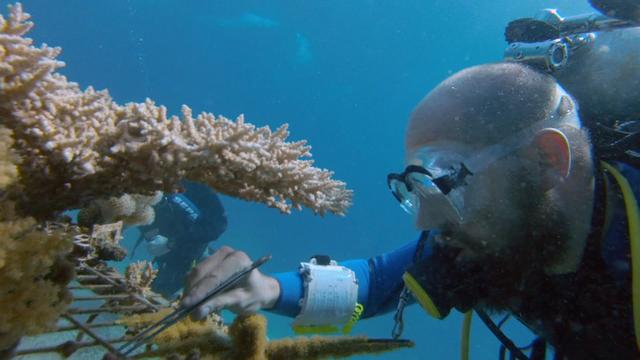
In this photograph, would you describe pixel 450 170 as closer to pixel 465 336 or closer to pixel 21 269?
pixel 465 336

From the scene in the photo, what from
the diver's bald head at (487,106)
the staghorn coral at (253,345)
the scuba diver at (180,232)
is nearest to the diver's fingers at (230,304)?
the staghorn coral at (253,345)

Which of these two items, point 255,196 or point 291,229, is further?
point 291,229

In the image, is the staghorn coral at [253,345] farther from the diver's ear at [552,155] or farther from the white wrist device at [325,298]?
the diver's ear at [552,155]

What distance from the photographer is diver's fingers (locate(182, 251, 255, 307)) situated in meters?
1.72

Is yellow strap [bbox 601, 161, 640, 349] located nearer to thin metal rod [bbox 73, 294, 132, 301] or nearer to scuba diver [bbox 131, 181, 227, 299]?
thin metal rod [bbox 73, 294, 132, 301]

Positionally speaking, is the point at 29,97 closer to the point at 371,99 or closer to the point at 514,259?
the point at 514,259

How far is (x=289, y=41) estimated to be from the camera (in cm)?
6681

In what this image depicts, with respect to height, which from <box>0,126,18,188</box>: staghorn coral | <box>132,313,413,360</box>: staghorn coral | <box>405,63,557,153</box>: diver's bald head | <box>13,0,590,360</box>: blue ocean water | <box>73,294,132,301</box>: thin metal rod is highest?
<box>13,0,590,360</box>: blue ocean water

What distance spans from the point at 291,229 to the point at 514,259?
6212 cm

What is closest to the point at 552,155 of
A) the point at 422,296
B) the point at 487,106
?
the point at 487,106

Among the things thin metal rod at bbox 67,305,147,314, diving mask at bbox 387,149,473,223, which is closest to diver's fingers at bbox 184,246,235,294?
thin metal rod at bbox 67,305,147,314

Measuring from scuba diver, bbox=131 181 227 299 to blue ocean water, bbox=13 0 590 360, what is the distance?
2624cm

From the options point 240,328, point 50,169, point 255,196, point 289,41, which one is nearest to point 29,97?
point 50,169

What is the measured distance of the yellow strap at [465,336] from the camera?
124 inches
